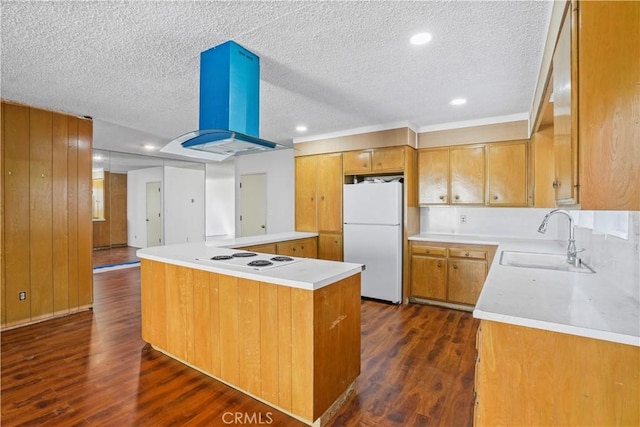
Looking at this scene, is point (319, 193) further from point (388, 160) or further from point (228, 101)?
point (228, 101)

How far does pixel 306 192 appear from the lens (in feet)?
16.2

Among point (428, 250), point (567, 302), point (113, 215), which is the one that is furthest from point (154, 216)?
point (567, 302)

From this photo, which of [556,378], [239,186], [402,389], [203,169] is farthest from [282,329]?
[203,169]

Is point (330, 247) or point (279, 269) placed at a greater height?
point (279, 269)

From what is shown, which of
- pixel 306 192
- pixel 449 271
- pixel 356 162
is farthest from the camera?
pixel 306 192

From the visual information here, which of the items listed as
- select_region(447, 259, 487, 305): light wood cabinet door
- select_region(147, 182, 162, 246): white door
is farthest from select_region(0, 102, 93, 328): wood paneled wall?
select_region(447, 259, 487, 305): light wood cabinet door

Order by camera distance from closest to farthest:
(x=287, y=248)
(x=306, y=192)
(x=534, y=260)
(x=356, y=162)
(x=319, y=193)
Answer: (x=534, y=260) → (x=287, y=248) → (x=356, y=162) → (x=319, y=193) → (x=306, y=192)

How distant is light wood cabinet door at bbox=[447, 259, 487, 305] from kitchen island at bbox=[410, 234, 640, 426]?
2.33 metres

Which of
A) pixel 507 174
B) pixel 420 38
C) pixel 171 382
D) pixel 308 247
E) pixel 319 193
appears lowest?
pixel 171 382

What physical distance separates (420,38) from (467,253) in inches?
104

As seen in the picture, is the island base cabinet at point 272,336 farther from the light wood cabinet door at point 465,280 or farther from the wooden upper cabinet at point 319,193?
the wooden upper cabinet at point 319,193

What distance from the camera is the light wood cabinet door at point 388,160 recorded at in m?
4.12

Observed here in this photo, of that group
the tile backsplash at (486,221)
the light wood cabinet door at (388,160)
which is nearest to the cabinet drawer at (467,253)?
the tile backsplash at (486,221)

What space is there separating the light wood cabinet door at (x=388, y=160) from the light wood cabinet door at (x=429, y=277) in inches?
48.1
